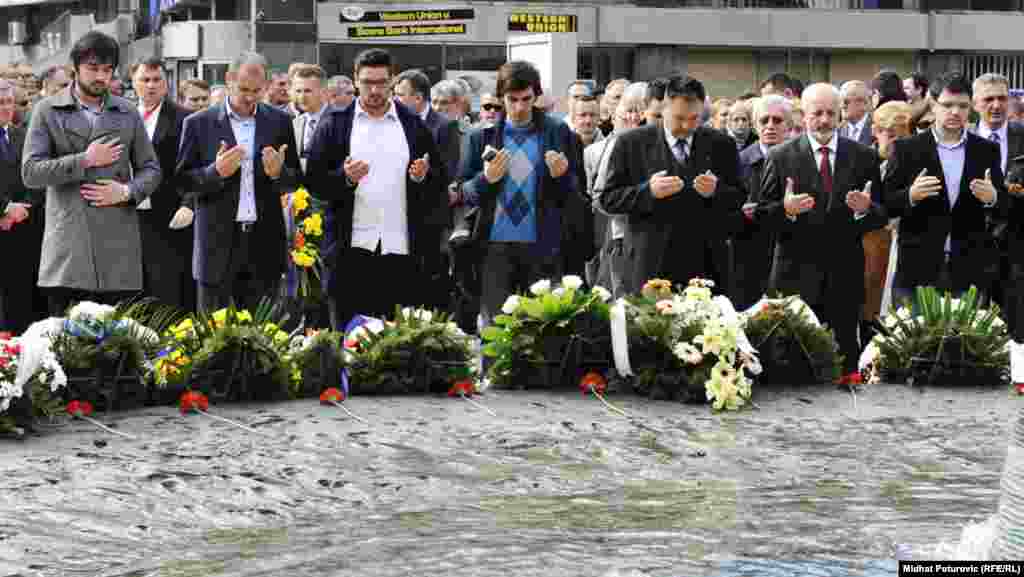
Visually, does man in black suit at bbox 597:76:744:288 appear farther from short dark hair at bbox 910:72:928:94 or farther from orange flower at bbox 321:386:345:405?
short dark hair at bbox 910:72:928:94

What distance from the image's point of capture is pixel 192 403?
395 inches

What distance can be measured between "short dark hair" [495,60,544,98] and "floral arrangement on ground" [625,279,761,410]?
1866 mm

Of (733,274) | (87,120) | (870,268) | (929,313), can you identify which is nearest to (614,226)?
(733,274)

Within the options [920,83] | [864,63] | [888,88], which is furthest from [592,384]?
[864,63]

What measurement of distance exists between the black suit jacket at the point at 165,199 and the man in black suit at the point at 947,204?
439 cm

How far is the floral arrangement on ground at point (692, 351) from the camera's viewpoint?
10.7m

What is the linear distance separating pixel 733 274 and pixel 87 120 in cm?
455

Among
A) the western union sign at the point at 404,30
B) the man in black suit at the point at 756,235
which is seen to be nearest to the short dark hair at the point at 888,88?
the man in black suit at the point at 756,235

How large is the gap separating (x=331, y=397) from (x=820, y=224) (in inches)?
139

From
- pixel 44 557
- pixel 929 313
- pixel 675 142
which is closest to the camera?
pixel 44 557

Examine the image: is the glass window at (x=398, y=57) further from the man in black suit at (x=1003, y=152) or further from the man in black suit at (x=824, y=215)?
the man in black suit at (x=824, y=215)

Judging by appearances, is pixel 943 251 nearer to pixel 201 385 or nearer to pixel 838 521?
pixel 201 385

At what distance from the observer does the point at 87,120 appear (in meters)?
11.6

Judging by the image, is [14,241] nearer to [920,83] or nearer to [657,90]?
[657,90]
